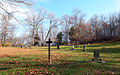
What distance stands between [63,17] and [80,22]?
441 inches

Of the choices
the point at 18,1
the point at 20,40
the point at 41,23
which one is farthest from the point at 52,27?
the point at 18,1

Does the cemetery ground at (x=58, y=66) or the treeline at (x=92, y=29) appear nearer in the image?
the cemetery ground at (x=58, y=66)

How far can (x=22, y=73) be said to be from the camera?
5.05 m

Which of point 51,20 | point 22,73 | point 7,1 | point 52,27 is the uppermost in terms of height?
point 51,20

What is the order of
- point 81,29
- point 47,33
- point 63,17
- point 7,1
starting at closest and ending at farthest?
point 7,1, point 47,33, point 81,29, point 63,17

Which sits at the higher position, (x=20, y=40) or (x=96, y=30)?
(x=96, y=30)

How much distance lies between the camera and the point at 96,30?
6462cm

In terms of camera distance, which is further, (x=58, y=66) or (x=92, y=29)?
(x=92, y=29)

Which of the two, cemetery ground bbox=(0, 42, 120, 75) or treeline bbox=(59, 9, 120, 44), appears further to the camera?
treeline bbox=(59, 9, 120, 44)

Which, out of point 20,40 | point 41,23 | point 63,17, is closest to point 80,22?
point 63,17

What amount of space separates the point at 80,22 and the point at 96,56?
49.2m

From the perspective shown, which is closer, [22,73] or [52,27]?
[22,73]

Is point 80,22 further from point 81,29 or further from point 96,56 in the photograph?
point 96,56

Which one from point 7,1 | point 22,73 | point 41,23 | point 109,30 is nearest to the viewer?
point 22,73
